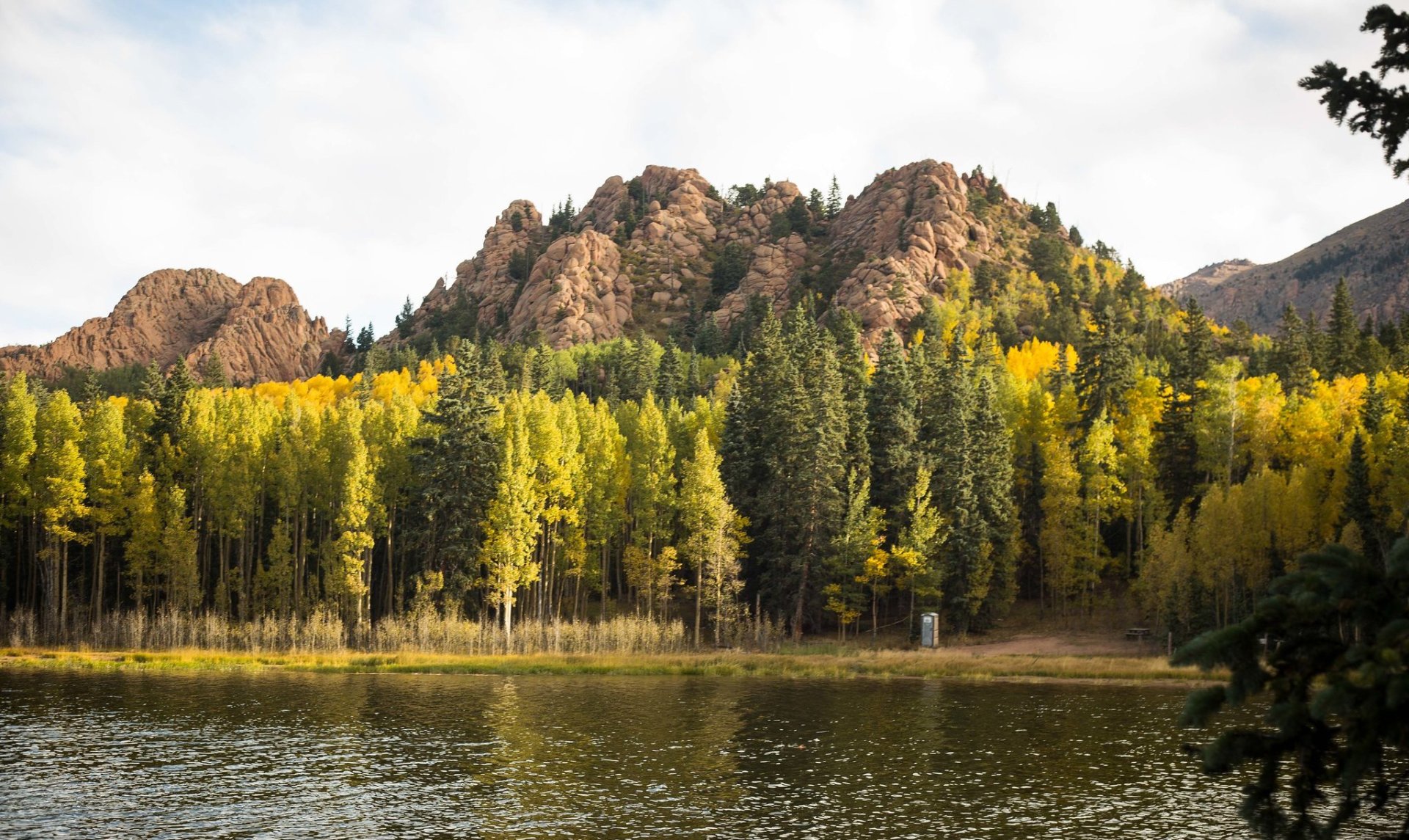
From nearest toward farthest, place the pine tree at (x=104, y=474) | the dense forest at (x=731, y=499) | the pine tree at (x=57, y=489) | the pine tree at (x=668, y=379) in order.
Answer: the pine tree at (x=57, y=489) → the dense forest at (x=731, y=499) → the pine tree at (x=104, y=474) → the pine tree at (x=668, y=379)

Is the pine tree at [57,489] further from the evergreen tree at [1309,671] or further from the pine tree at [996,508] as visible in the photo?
the evergreen tree at [1309,671]

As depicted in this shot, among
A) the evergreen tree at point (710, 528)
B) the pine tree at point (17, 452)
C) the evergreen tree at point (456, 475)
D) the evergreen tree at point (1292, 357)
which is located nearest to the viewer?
the pine tree at point (17, 452)

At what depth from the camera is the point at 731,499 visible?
3223 inches

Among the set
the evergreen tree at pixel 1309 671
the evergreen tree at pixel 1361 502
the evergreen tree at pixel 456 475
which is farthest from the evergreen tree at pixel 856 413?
the evergreen tree at pixel 1309 671

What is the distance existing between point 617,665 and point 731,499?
25125 mm

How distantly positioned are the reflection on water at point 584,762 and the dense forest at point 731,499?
17.6 meters

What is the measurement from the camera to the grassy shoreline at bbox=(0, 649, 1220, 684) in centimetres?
5691

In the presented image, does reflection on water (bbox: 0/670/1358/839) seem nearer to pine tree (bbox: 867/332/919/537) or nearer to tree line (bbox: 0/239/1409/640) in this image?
tree line (bbox: 0/239/1409/640)

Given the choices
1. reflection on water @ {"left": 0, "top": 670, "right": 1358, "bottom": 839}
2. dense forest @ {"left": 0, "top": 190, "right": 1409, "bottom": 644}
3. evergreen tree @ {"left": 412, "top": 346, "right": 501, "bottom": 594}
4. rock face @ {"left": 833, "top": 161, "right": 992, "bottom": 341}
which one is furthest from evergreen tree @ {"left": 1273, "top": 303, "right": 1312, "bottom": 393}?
evergreen tree @ {"left": 412, "top": 346, "right": 501, "bottom": 594}

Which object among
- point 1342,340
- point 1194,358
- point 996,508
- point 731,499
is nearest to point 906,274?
point 1342,340

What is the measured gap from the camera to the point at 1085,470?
266ft

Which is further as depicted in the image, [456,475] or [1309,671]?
[456,475]

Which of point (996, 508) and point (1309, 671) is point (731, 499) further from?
point (1309, 671)

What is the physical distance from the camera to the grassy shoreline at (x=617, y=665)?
56906mm
